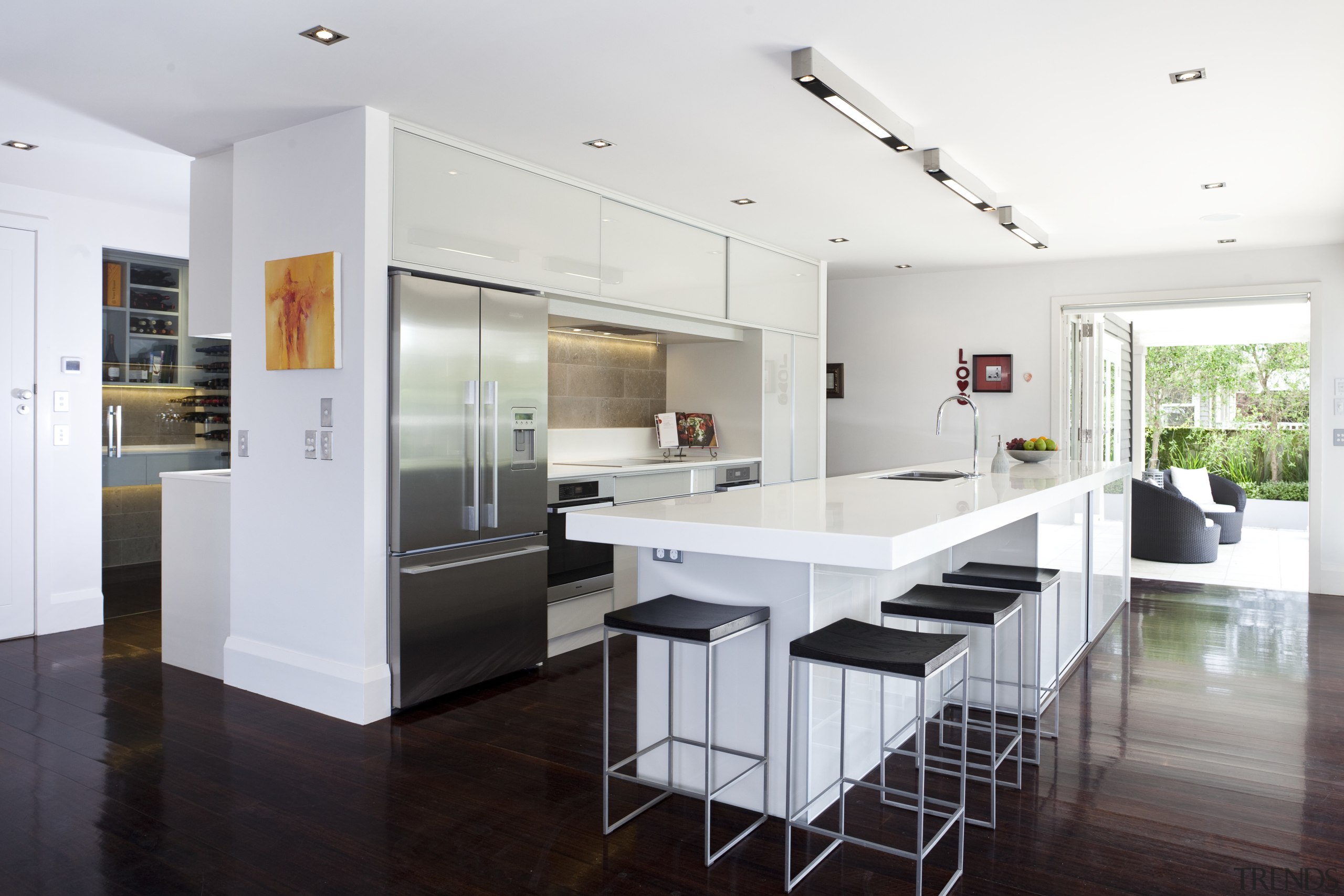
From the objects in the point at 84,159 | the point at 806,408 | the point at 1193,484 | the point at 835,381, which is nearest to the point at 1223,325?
the point at 1193,484

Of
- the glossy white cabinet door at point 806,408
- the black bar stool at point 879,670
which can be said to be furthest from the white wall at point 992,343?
the black bar stool at point 879,670

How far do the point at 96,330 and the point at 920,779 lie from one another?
204 inches

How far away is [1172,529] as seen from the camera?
7656 mm

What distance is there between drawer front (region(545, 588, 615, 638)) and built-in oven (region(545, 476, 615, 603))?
33 millimetres

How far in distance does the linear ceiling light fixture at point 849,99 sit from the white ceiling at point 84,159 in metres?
2.88

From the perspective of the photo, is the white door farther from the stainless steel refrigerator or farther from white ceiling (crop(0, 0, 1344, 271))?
the stainless steel refrigerator

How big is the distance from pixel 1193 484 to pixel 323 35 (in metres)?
8.51

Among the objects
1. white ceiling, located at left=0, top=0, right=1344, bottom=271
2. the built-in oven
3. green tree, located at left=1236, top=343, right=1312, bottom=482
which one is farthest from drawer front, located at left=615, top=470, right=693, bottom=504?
green tree, located at left=1236, top=343, right=1312, bottom=482

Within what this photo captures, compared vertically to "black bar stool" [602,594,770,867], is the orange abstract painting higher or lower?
higher

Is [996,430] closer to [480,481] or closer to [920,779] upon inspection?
[480,481]

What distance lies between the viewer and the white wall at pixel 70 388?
5.02m

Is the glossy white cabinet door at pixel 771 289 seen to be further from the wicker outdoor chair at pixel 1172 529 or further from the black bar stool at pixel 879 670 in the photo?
the black bar stool at pixel 879 670

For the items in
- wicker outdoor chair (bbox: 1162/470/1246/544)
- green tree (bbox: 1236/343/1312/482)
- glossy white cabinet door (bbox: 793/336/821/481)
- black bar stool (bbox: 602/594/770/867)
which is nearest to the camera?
black bar stool (bbox: 602/594/770/867)

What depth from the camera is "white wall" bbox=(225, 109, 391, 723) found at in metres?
3.62
